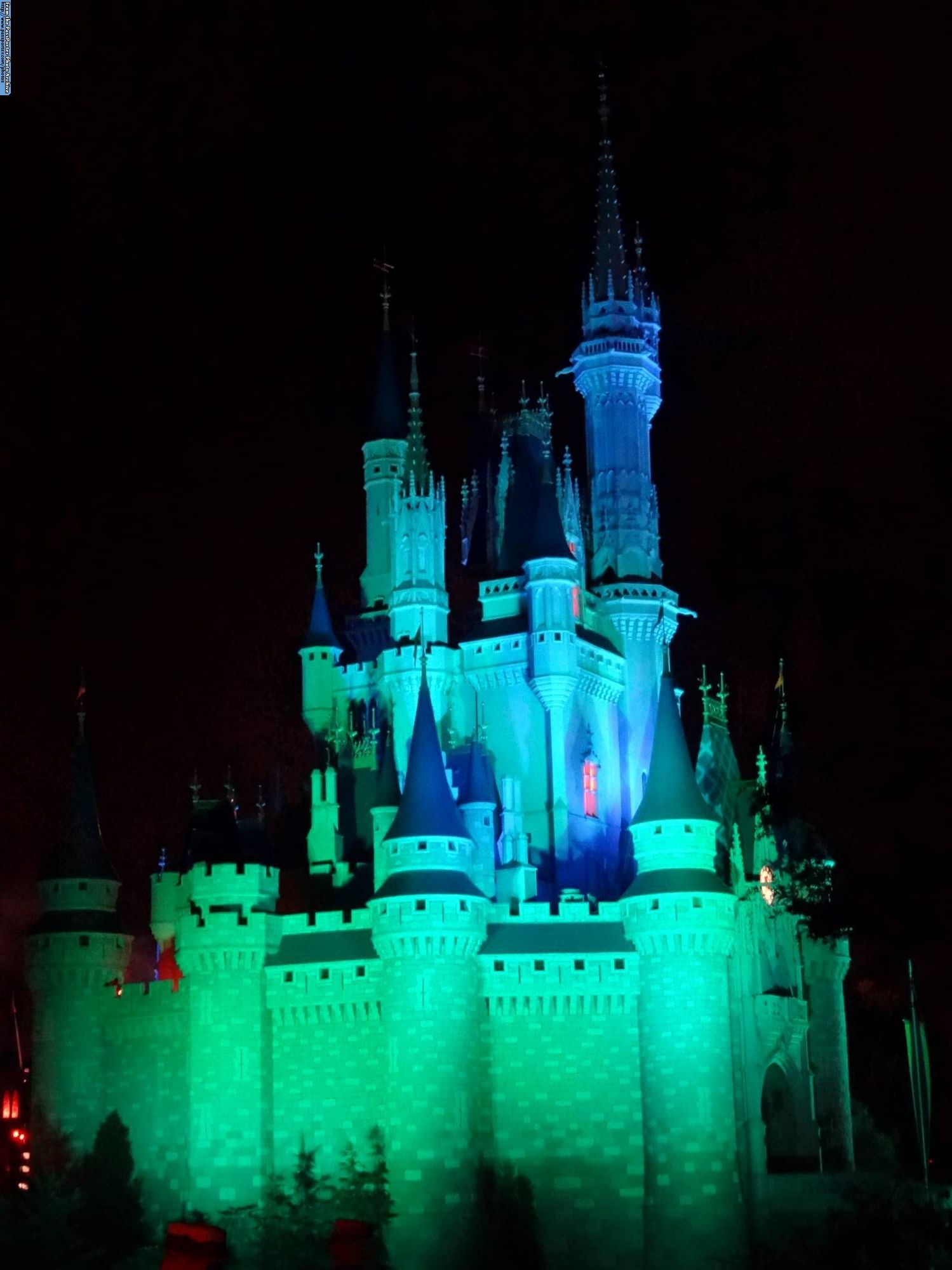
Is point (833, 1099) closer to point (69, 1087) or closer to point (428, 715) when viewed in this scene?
point (428, 715)

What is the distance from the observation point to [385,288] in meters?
66.8

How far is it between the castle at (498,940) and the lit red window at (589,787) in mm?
124

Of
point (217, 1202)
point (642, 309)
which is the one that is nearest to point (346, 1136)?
point (217, 1202)

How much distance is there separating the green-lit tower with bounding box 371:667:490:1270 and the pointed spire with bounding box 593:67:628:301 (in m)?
16.3

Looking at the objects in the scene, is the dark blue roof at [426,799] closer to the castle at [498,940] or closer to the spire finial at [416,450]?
the castle at [498,940]

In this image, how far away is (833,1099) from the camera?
5800 centimetres

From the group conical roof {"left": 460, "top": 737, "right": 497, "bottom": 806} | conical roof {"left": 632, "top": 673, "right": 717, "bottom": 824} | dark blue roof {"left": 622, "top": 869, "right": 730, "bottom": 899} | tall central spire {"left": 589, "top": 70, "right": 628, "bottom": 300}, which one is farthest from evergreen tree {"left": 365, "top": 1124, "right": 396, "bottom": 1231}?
tall central spire {"left": 589, "top": 70, "right": 628, "bottom": 300}

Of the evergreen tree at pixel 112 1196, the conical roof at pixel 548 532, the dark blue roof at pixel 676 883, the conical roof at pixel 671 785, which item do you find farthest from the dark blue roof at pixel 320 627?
the evergreen tree at pixel 112 1196

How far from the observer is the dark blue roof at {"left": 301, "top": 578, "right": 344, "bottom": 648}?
6281cm

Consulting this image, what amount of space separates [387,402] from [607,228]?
7.70 metres

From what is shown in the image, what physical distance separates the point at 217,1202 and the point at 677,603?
2200 cm

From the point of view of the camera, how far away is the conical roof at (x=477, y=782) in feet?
181

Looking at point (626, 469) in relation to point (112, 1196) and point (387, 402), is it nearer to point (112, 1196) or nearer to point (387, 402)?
point (387, 402)

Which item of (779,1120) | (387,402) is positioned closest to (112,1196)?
(779,1120)
